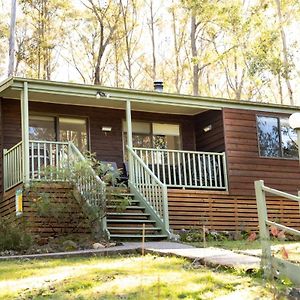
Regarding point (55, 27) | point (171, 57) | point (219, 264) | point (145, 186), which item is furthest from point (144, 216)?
point (171, 57)

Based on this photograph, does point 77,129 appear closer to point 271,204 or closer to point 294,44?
point 271,204

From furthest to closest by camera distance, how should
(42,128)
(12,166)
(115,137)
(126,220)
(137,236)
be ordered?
(115,137)
(42,128)
(12,166)
(126,220)
(137,236)

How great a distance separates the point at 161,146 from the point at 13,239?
650cm

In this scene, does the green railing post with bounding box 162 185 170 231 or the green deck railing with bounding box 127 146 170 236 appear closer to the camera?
the green railing post with bounding box 162 185 170 231

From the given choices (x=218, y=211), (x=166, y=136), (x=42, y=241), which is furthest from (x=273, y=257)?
(x=166, y=136)

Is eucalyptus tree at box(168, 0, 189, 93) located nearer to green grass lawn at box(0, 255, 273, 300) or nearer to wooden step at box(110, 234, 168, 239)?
wooden step at box(110, 234, 168, 239)

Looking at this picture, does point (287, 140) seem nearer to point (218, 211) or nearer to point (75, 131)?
point (218, 211)

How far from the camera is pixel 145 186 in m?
13.1

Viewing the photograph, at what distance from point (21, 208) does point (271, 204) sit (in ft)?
21.0

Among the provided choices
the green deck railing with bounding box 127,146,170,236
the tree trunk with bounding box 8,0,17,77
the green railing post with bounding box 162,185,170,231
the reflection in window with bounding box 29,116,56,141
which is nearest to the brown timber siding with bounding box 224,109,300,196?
the green deck railing with bounding box 127,146,170,236

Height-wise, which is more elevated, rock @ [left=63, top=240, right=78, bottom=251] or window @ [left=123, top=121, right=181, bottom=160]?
window @ [left=123, top=121, right=181, bottom=160]

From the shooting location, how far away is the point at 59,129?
1441 centimetres

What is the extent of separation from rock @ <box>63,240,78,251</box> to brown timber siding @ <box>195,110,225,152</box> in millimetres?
5410

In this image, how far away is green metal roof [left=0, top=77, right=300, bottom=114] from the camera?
12.7 metres
